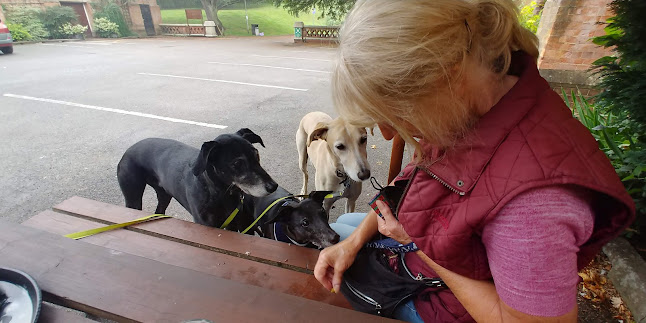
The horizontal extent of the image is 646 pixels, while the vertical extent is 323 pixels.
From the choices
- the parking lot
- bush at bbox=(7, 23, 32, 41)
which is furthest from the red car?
bush at bbox=(7, 23, 32, 41)

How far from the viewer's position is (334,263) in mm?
1531

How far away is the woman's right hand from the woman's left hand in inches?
11.5

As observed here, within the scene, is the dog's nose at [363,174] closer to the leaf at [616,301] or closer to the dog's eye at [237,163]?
the dog's eye at [237,163]

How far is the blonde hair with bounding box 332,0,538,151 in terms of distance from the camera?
819 mm

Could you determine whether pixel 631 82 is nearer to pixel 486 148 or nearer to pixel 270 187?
pixel 486 148

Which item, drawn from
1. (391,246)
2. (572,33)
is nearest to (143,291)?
(391,246)

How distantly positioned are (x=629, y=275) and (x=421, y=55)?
2485mm

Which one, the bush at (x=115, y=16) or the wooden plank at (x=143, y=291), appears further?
the bush at (x=115, y=16)

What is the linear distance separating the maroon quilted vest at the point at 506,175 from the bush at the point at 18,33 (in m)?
27.0

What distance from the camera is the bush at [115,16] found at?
26719 mm

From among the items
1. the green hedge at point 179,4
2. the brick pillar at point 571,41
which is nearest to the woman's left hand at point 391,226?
the brick pillar at point 571,41

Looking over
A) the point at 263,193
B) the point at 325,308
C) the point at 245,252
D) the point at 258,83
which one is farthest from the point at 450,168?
the point at 258,83

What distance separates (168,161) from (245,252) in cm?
133

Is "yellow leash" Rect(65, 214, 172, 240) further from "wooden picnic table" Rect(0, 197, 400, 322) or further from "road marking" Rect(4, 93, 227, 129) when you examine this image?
"road marking" Rect(4, 93, 227, 129)
